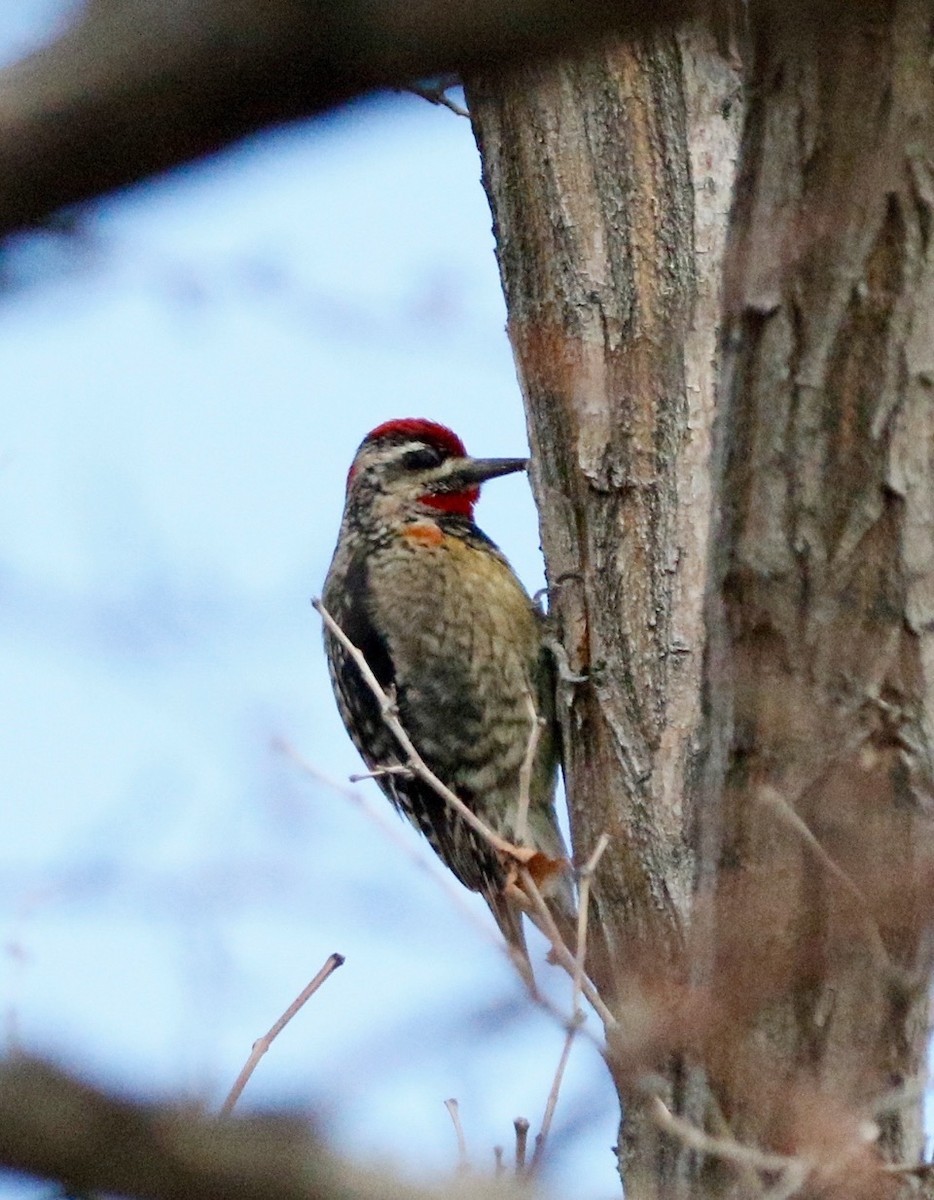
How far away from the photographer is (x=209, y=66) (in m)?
1.19

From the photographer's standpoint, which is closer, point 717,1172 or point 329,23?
point 329,23

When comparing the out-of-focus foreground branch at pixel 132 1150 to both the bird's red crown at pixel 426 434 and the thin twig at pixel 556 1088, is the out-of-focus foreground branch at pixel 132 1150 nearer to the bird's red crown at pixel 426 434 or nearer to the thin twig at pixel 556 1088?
the thin twig at pixel 556 1088

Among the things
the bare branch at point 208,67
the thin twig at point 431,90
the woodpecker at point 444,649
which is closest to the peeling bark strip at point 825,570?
the thin twig at point 431,90

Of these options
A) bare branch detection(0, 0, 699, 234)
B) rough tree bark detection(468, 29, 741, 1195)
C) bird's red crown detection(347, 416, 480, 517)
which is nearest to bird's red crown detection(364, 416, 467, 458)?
bird's red crown detection(347, 416, 480, 517)

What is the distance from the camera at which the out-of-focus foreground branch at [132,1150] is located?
45.6 inches

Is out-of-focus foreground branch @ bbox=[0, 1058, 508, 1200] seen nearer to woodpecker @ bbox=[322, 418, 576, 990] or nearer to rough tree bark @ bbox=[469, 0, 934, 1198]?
rough tree bark @ bbox=[469, 0, 934, 1198]

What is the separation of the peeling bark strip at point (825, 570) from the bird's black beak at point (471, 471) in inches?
133

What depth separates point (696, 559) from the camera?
420 centimetres

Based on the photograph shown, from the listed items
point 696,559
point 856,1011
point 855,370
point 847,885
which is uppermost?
point 855,370

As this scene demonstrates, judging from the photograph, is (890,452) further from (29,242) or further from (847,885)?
(29,242)

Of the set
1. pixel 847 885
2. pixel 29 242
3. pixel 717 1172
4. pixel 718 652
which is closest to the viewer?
pixel 29 242

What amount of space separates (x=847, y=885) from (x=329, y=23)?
1438 millimetres

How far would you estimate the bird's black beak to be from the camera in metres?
5.99

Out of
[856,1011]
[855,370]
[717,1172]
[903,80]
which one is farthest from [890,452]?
[717,1172]
